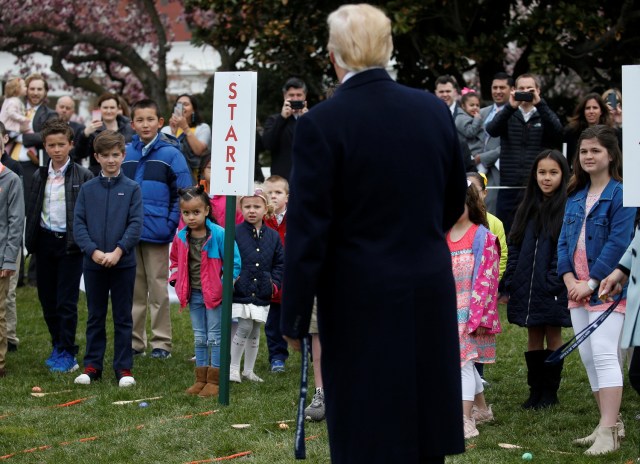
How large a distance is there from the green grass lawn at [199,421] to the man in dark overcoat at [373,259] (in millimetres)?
2241

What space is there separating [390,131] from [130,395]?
478 cm

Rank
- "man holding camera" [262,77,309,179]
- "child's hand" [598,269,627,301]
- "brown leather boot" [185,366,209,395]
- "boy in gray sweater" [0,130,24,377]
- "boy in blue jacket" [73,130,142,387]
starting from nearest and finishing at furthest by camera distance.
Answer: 1. "child's hand" [598,269,627,301]
2. "brown leather boot" [185,366,209,395]
3. "boy in blue jacket" [73,130,142,387]
4. "boy in gray sweater" [0,130,24,377]
5. "man holding camera" [262,77,309,179]

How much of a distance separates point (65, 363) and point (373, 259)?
6.03 meters

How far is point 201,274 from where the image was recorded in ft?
28.5

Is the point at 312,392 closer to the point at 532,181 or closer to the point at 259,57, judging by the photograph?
the point at 532,181

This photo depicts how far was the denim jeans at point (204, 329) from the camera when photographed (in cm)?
871

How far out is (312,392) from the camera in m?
8.57

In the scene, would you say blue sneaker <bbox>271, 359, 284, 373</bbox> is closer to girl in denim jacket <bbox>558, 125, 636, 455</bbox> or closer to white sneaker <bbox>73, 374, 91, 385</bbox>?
white sneaker <bbox>73, 374, 91, 385</bbox>

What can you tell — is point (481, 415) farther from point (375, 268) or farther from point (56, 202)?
point (56, 202)

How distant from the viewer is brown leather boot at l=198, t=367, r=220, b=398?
851cm

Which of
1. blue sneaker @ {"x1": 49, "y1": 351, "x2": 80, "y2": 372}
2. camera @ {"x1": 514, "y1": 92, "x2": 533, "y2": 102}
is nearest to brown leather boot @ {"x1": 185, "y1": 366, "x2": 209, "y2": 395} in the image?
blue sneaker @ {"x1": 49, "y1": 351, "x2": 80, "y2": 372}

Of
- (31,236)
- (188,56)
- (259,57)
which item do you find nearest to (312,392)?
(31,236)

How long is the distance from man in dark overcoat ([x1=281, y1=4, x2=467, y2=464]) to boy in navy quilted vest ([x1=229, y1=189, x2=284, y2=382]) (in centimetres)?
446

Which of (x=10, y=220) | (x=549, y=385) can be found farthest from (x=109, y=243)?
(x=549, y=385)
